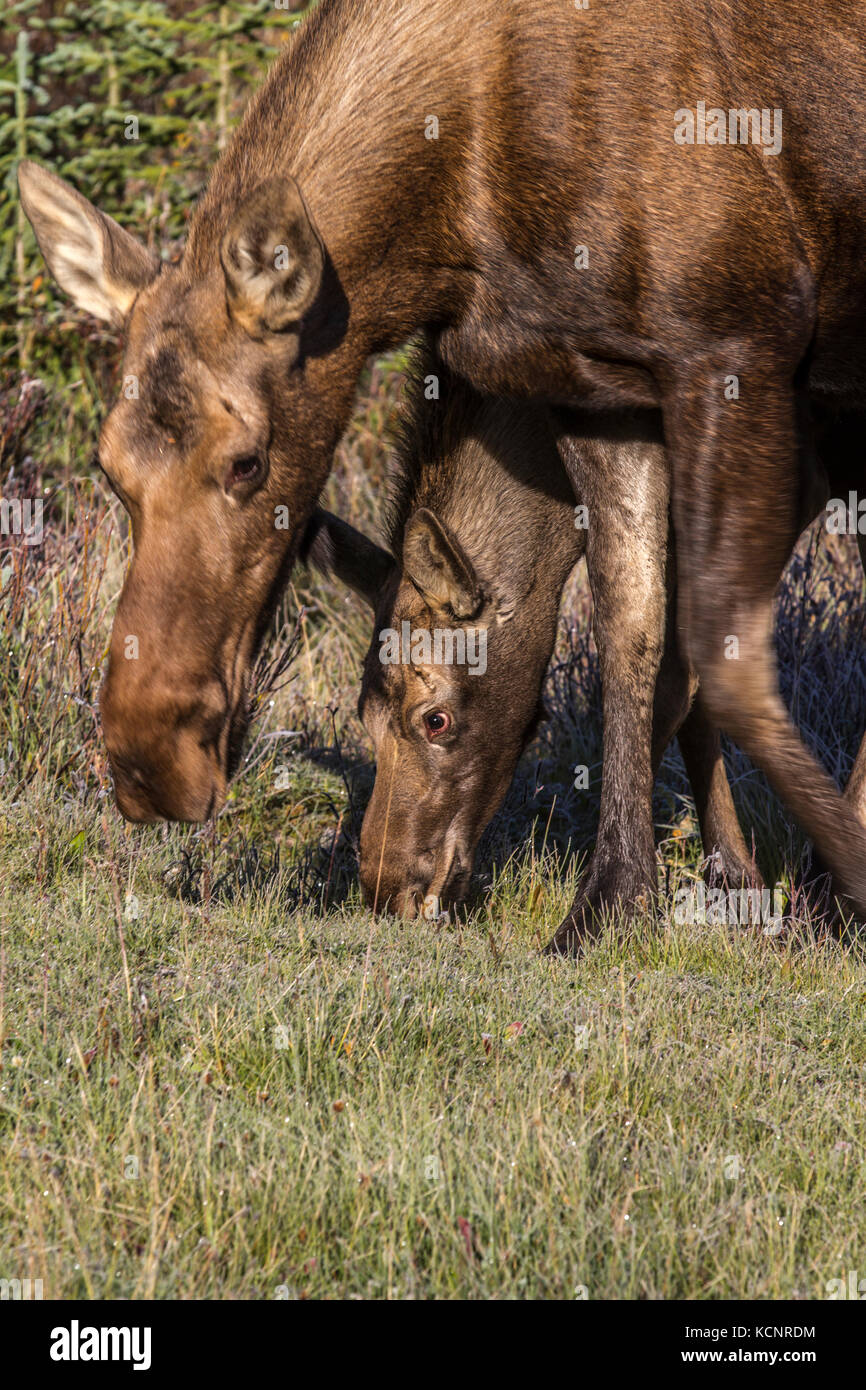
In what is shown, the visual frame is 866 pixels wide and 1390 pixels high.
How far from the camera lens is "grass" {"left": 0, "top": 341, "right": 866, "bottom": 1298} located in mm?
2961

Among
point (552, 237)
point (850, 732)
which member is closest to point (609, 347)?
point (552, 237)

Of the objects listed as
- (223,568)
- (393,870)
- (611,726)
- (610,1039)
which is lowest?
(610,1039)

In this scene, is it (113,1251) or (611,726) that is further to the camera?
(611,726)

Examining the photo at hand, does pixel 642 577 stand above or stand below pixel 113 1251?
above

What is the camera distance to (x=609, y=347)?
4.29 m

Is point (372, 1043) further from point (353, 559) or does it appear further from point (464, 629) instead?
point (353, 559)

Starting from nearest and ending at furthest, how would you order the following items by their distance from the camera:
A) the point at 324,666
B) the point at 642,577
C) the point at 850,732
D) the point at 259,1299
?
the point at 259,1299 < the point at 642,577 < the point at 850,732 < the point at 324,666

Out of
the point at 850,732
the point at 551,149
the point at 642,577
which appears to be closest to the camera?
the point at 551,149

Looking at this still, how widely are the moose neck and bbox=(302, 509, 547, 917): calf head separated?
927mm

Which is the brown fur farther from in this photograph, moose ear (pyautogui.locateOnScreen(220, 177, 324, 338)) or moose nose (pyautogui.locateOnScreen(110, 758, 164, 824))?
moose nose (pyautogui.locateOnScreen(110, 758, 164, 824))

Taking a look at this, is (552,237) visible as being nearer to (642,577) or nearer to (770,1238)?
(642,577)

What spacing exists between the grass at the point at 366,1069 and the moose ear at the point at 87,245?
1.60 m

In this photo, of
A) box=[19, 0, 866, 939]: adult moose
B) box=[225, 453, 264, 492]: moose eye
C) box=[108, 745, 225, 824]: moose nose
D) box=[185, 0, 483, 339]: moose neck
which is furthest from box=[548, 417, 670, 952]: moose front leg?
box=[108, 745, 225, 824]: moose nose

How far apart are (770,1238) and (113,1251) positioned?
1.23 metres
